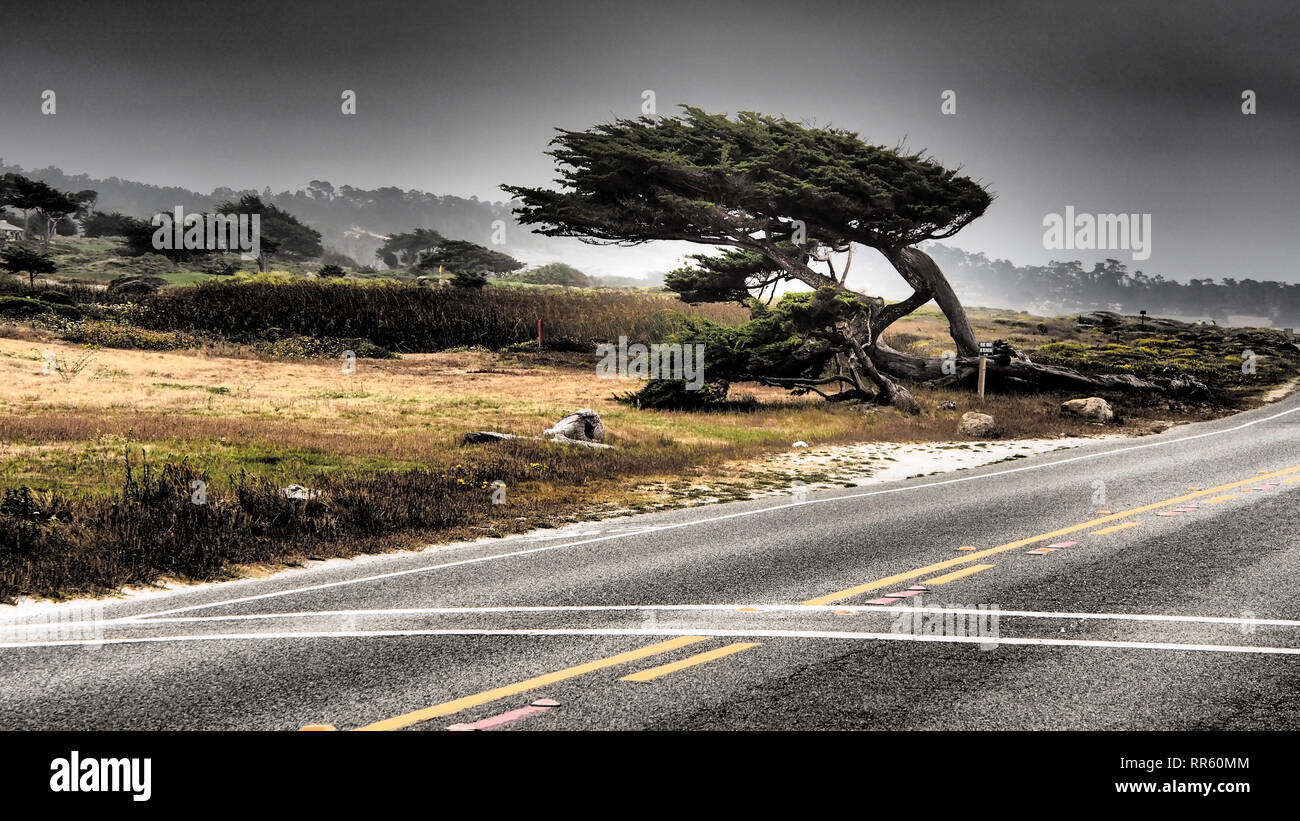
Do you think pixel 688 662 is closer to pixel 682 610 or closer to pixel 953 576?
→ pixel 682 610

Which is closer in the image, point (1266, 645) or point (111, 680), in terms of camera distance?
point (111, 680)

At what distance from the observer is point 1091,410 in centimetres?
2869

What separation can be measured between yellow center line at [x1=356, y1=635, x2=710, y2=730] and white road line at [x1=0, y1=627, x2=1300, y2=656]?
0.33 metres

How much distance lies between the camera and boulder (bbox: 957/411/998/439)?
24562 millimetres

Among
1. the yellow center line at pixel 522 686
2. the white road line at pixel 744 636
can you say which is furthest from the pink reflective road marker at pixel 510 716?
the white road line at pixel 744 636

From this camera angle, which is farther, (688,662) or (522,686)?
(688,662)

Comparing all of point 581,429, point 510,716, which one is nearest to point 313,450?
point 581,429

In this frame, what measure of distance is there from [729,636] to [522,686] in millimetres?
1987

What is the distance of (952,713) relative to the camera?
568cm

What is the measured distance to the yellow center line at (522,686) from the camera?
552 cm

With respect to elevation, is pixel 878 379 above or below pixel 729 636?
above
